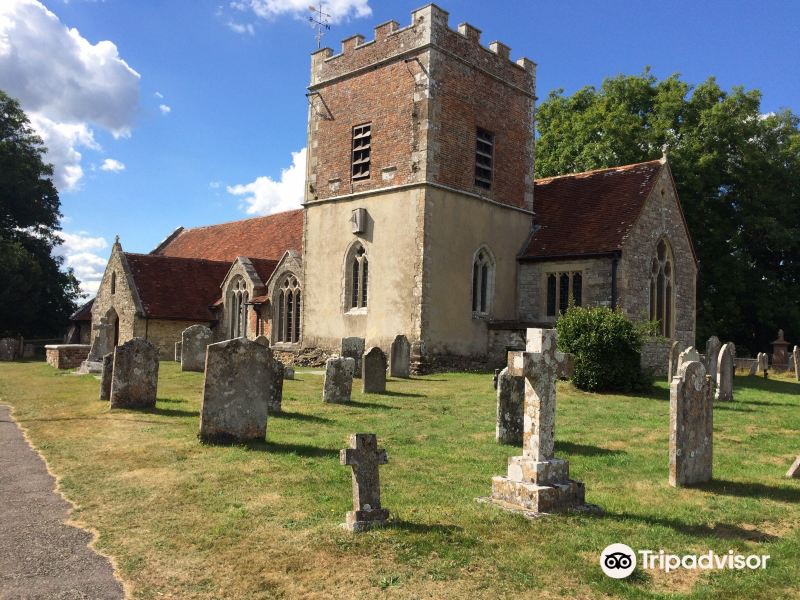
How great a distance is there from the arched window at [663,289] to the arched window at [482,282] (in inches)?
211

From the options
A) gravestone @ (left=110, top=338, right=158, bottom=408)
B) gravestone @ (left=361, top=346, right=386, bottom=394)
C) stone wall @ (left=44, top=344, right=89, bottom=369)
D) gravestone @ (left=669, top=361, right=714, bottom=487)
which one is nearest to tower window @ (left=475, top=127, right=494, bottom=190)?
gravestone @ (left=361, top=346, right=386, bottom=394)

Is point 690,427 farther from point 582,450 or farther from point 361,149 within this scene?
point 361,149

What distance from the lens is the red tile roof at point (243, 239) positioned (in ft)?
99.8

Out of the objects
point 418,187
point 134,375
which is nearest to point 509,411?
point 134,375

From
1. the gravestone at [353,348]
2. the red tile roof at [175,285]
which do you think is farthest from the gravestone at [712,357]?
the red tile roof at [175,285]

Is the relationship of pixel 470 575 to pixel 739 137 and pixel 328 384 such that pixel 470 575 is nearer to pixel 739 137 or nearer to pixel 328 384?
pixel 328 384

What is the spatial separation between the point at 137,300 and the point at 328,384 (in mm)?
16698

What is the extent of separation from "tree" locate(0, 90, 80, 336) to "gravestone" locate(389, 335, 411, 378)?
24.4m

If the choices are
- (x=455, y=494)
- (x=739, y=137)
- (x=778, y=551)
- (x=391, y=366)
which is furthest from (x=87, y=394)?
(x=739, y=137)

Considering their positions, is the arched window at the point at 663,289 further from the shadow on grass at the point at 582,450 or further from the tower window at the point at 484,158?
the shadow on grass at the point at 582,450

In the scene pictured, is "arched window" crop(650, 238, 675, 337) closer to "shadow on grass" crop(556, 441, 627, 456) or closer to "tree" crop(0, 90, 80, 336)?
"shadow on grass" crop(556, 441, 627, 456)

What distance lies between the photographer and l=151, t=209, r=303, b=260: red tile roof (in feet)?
99.8

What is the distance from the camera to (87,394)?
581 inches

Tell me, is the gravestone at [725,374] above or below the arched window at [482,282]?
below
